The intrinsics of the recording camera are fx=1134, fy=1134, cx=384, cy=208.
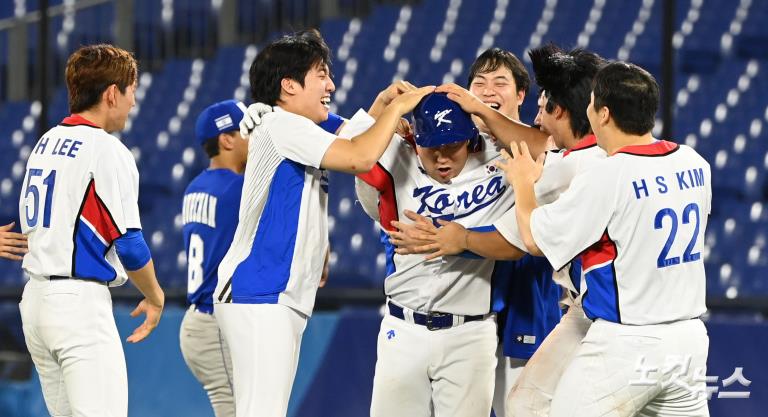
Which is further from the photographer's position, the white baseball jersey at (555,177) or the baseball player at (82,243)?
the baseball player at (82,243)

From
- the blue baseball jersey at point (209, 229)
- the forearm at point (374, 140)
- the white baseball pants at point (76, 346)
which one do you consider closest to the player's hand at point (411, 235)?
the forearm at point (374, 140)

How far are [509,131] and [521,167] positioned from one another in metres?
0.29

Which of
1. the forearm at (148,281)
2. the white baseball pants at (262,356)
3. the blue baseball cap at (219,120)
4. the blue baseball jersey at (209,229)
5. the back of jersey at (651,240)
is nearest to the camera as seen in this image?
the back of jersey at (651,240)

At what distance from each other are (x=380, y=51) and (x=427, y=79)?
86 centimetres

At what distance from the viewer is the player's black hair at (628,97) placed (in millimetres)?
3301

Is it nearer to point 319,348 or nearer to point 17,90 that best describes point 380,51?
point 17,90

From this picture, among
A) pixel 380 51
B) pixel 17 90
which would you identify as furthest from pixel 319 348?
pixel 17 90

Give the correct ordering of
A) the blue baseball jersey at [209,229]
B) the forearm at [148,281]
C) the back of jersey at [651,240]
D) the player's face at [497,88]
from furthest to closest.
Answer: the blue baseball jersey at [209,229] < the player's face at [497,88] < the forearm at [148,281] < the back of jersey at [651,240]

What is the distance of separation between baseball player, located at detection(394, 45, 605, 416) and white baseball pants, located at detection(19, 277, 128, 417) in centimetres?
106

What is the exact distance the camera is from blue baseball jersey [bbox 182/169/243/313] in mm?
5230

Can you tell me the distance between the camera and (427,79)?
9.34 metres

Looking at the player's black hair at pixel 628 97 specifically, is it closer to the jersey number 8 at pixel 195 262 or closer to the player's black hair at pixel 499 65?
the player's black hair at pixel 499 65

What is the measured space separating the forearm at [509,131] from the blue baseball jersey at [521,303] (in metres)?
0.43

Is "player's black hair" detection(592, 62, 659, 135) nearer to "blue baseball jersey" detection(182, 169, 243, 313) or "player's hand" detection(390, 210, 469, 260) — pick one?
"player's hand" detection(390, 210, 469, 260)
